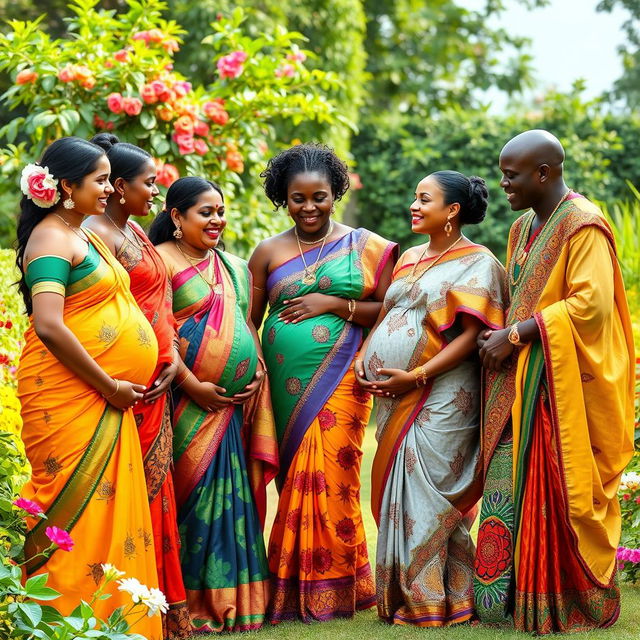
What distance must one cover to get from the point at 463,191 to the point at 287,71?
12.1ft

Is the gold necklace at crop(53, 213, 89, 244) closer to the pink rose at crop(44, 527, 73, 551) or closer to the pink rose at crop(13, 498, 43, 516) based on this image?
the pink rose at crop(13, 498, 43, 516)

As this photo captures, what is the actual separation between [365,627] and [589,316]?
1879mm

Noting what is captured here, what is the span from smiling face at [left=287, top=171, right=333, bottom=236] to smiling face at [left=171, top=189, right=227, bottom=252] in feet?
1.32

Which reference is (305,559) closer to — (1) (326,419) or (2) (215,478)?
(2) (215,478)

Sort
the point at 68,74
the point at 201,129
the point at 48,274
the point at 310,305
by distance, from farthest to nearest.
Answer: the point at 201,129 < the point at 68,74 < the point at 310,305 < the point at 48,274

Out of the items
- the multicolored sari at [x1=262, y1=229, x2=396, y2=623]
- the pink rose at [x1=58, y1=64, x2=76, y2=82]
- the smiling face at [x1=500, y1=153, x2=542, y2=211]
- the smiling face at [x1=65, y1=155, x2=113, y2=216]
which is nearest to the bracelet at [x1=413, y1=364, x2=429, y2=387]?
the multicolored sari at [x1=262, y1=229, x2=396, y2=623]

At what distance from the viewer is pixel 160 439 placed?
499 centimetres

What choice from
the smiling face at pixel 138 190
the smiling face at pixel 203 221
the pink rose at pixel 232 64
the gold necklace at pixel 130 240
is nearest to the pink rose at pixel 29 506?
the gold necklace at pixel 130 240

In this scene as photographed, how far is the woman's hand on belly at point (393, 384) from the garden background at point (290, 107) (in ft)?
3.82

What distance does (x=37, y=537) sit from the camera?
4.50 m

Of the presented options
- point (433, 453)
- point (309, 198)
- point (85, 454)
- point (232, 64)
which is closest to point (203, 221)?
point (309, 198)

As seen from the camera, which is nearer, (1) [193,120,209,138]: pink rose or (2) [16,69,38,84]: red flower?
(2) [16,69,38,84]: red flower

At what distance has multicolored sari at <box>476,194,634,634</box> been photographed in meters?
4.80

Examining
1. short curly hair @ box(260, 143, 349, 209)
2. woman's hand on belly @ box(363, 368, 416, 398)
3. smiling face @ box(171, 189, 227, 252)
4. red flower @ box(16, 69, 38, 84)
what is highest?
red flower @ box(16, 69, 38, 84)
